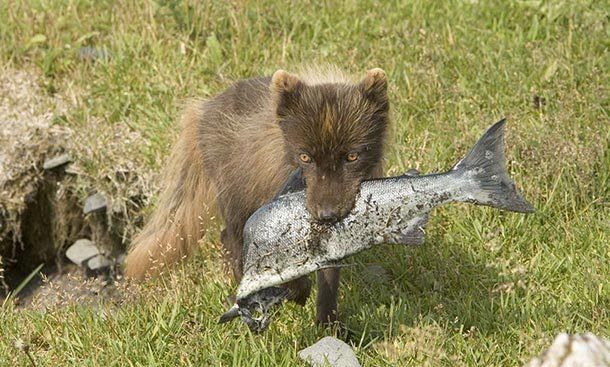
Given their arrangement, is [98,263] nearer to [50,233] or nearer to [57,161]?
[50,233]

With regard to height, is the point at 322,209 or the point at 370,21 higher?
the point at 322,209

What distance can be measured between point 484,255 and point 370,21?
111 inches

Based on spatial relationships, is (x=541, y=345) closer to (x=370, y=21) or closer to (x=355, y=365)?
(x=355, y=365)

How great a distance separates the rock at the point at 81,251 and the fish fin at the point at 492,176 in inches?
165

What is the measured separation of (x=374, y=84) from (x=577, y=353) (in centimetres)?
205

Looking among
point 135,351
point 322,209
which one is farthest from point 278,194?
point 135,351

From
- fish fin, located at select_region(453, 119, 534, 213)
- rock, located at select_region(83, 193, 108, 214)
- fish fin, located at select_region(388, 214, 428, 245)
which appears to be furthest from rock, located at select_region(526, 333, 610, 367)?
rock, located at select_region(83, 193, 108, 214)

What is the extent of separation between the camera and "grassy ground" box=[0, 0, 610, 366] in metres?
4.77

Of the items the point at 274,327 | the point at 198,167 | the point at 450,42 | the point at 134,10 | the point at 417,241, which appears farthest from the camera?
the point at 134,10

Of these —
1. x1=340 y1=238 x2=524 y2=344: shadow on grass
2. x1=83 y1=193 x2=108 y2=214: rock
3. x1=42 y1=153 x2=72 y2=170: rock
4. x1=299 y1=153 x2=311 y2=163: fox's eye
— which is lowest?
x1=83 y1=193 x2=108 y2=214: rock

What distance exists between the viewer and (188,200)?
19.7ft

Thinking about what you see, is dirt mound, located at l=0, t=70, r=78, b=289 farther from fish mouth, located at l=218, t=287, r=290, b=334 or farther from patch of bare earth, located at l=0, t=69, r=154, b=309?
fish mouth, located at l=218, t=287, r=290, b=334

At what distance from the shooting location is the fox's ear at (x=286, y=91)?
15.1 feet

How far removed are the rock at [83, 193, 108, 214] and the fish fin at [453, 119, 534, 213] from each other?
3.66m
